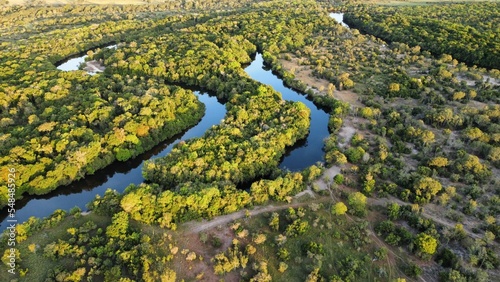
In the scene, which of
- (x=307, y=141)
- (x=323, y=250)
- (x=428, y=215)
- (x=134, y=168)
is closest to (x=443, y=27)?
(x=307, y=141)

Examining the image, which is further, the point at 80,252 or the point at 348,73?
the point at 348,73

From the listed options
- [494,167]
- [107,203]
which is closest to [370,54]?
[494,167]

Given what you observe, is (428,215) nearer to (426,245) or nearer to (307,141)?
(426,245)

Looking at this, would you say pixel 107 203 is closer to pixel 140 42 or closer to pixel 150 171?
pixel 150 171

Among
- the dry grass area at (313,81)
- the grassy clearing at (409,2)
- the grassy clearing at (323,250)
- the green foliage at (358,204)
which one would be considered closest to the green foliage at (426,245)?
the grassy clearing at (323,250)

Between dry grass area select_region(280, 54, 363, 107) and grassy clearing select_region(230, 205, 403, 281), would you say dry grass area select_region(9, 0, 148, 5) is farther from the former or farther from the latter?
grassy clearing select_region(230, 205, 403, 281)

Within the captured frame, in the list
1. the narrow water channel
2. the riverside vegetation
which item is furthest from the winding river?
the riverside vegetation

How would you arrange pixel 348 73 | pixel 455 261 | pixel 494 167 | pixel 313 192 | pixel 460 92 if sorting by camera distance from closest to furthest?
pixel 455 261 → pixel 313 192 → pixel 494 167 → pixel 460 92 → pixel 348 73
